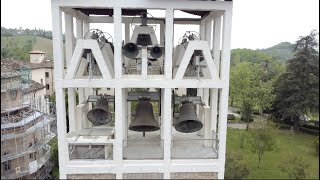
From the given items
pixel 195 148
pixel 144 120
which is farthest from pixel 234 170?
pixel 144 120

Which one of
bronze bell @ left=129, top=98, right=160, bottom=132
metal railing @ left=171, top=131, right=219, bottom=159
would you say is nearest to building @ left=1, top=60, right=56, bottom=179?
bronze bell @ left=129, top=98, right=160, bottom=132

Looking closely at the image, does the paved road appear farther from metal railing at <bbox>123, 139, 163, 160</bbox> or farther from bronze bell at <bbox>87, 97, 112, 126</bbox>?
bronze bell at <bbox>87, 97, 112, 126</bbox>

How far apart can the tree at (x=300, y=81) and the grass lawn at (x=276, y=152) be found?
282 cm

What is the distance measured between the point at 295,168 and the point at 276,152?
27.5 feet

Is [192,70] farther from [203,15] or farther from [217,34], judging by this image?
[203,15]

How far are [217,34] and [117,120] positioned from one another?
14.3 feet

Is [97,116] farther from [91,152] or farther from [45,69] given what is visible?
[45,69]

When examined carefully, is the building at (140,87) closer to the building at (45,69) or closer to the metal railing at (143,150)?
the metal railing at (143,150)

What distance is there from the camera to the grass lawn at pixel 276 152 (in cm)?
2039

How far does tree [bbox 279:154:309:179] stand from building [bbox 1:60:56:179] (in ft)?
51.4

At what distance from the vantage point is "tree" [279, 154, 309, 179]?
18.0 metres

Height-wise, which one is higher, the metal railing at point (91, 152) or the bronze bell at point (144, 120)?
the bronze bell at point (144, 120)

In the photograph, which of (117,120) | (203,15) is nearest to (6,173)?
(117,120)

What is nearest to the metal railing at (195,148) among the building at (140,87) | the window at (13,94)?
the building at (140,87)
